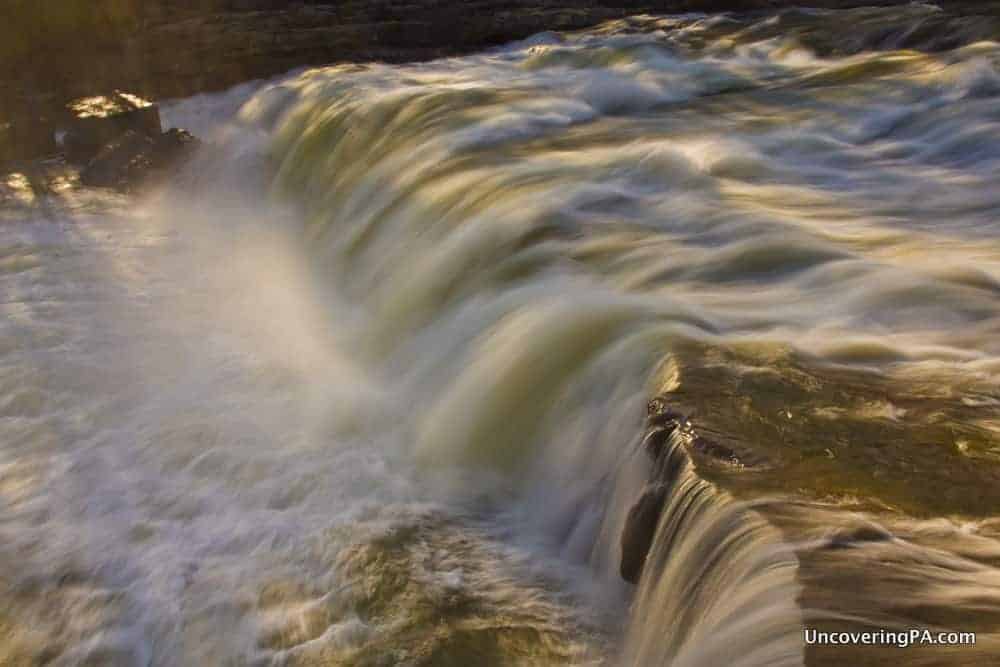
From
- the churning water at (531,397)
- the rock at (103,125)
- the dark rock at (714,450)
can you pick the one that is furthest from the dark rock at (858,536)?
the rock at (103,125)

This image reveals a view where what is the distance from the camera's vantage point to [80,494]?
5121mm

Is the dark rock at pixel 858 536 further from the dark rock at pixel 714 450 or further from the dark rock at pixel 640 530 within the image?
the dark rock at pixel 640 530

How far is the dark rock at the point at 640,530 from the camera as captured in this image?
3.55 meters

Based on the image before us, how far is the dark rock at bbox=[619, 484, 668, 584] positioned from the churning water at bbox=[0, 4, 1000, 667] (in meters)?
0.10

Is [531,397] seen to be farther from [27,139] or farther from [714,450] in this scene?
[27,139]

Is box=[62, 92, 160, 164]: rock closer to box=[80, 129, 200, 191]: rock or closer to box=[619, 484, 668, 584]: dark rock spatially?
box=[80, 129, 200, 191]: rock

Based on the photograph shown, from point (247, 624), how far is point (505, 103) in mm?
7754

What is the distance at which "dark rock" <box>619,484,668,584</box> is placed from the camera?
355 centimetres

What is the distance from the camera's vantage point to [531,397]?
16.2ft

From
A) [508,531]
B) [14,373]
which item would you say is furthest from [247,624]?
[14,373]

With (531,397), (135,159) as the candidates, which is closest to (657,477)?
(531,397)

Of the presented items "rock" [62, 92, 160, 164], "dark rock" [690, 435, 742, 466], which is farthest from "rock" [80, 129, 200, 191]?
"dark rock" [690, 435, 742, 466]

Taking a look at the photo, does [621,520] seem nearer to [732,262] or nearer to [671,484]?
[671,484]

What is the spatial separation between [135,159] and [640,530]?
1023 cm
